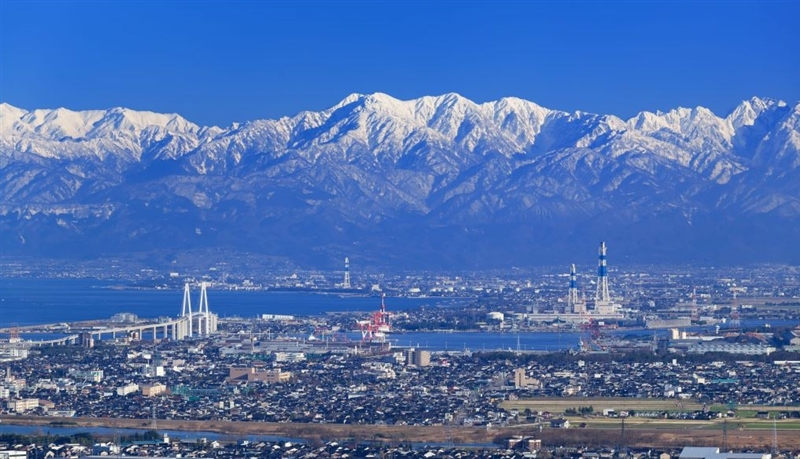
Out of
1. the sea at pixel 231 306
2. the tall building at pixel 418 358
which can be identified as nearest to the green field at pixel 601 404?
the tall building at pixel 418 358

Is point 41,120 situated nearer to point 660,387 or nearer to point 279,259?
point 279,259

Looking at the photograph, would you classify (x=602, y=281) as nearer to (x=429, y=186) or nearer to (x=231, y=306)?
(x=231, y=306)

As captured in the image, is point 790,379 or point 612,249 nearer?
point 790,379

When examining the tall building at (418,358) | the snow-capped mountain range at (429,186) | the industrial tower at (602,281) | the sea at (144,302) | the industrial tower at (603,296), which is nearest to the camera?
the tall building at (418,358)

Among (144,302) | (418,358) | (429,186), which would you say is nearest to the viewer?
(418,358)

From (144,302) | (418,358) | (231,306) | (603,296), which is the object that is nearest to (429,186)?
(144,302)

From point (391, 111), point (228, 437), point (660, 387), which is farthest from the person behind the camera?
point (391, 111)

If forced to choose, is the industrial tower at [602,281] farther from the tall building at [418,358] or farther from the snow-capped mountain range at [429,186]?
the snow-capped mountain range at [429,186]

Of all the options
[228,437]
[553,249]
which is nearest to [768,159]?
[553,249]
